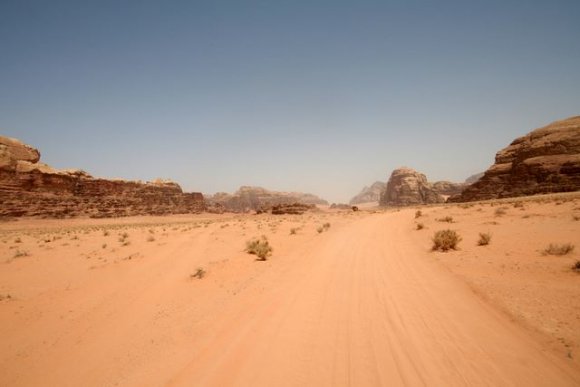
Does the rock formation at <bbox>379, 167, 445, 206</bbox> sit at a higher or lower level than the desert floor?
higher

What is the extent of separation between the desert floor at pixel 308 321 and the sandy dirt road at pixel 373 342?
2 cm

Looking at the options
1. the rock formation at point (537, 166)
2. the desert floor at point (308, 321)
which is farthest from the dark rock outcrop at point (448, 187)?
the desert floor at point (308, 321)

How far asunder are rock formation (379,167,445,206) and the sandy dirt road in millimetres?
97215

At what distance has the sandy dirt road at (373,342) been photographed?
3.34m

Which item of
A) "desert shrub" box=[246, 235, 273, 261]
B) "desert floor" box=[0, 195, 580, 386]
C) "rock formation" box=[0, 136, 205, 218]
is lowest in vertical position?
"desert floor" box=[0, 195, 580, 386]

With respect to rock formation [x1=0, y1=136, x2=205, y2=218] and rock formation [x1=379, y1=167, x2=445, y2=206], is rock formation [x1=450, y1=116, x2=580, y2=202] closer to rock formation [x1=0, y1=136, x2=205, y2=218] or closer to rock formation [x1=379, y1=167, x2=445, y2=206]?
rock formation [x1=379, y1=167, x2=445, y2=206]

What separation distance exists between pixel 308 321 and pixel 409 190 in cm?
10380

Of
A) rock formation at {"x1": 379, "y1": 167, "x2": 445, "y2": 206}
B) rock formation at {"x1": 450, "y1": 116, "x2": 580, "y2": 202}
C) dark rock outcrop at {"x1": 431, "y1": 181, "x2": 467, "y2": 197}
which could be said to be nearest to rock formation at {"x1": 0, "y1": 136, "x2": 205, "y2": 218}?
rock formation at {"x1": 450, "y1": 116, "x2": 580, "y2": 202}

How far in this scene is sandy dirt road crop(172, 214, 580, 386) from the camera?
132 inches

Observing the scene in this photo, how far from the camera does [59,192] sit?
46656mm

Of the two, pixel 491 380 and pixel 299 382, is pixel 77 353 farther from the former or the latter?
pixel 491 380

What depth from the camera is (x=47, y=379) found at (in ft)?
14.1

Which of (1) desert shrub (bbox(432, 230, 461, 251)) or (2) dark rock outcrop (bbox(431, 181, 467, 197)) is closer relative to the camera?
(1) desert shrub (bbox(432, 230, 461, 251))

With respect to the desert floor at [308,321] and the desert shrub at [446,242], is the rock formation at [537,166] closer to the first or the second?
the desert shrub at [446,242]
